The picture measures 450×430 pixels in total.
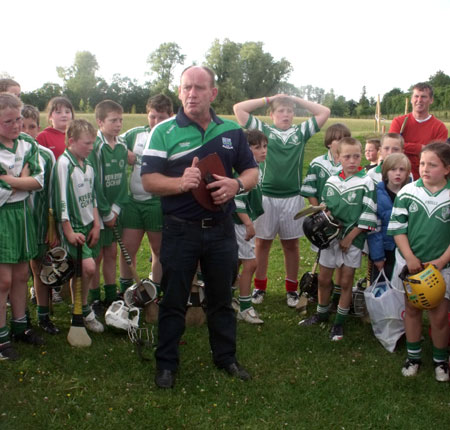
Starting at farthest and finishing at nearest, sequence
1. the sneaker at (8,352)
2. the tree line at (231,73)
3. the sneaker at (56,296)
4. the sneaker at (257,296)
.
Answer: the tree line at (231,73) < the sneaker at (257,296) < the sneaker at (56,296) < the sneaker at (8,352)

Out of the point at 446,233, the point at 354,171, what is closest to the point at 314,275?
the point at 354,171

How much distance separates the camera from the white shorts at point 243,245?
5.36 meters

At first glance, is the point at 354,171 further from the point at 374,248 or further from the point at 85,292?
the point at 85,292

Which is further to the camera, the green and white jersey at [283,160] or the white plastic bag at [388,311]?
the green and white jersey at [283,160]

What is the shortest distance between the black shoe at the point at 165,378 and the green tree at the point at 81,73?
74594 mm

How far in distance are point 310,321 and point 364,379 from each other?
4.07 ft

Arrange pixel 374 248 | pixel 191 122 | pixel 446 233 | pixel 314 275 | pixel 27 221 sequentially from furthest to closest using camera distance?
pixel 314 275
pixel 374 248
pixel 27 221
pixel 446 233
pixel 191 122

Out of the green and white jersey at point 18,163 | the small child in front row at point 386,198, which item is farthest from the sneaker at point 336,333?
the green and white jersey at point 18,163

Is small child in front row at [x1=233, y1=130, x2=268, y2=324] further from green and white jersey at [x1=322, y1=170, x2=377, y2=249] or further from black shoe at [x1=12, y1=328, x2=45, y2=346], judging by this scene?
black shoe at [x1=12, y1=328, x2=45, y2=346]

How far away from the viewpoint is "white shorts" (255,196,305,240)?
579 cm

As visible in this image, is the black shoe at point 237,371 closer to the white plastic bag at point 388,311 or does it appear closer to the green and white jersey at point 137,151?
the white plastic bag at point 388,311

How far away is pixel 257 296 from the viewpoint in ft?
20.0

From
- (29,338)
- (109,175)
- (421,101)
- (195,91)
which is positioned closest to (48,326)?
(29,338)

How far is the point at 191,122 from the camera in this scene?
3770 mm
